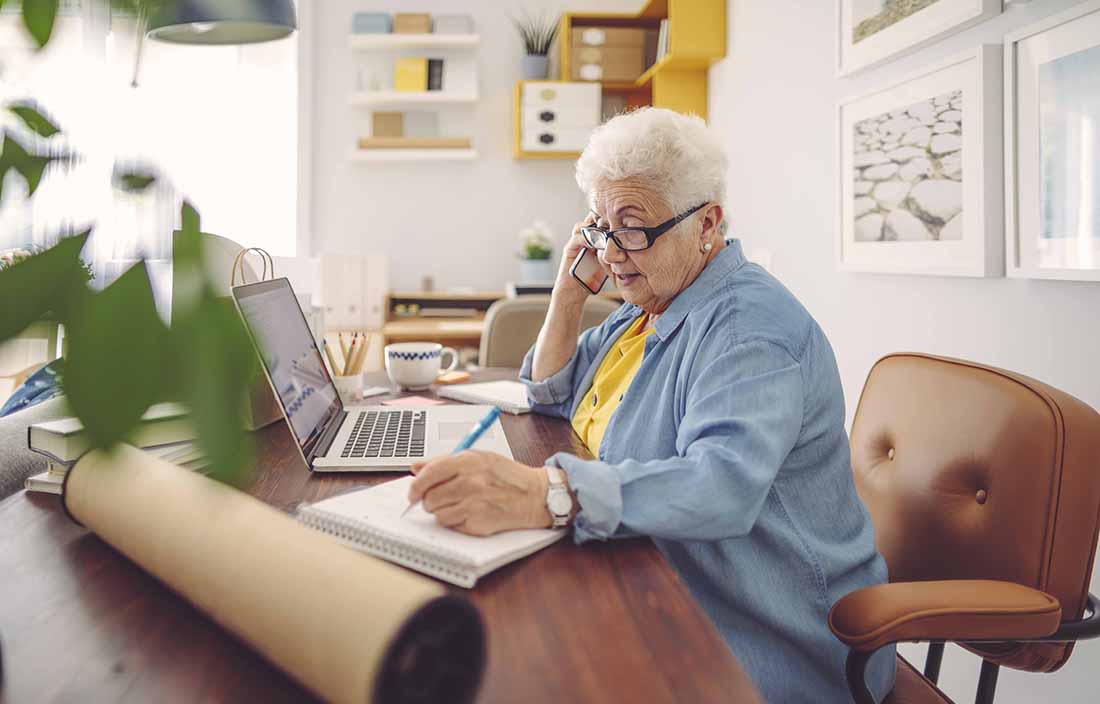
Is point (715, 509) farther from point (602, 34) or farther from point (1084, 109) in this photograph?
point (602, 34)

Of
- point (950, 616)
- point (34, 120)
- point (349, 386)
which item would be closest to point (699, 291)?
point (950, 616)

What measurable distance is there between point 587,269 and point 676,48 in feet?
6.76

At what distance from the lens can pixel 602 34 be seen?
4098mm

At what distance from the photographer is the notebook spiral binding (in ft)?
2.50

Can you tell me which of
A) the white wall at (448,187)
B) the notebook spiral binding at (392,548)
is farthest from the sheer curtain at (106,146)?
the white wall at (448,187)

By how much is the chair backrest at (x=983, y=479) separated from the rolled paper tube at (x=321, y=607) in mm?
839

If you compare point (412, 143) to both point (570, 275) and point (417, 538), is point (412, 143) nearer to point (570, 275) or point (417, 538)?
point (570, 275)

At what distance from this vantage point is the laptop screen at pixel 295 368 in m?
1.10

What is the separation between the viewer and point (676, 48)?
3.41 metres

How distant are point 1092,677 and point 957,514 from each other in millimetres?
634

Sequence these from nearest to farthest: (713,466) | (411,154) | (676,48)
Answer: (713,466)
(676,48)
(411,154)

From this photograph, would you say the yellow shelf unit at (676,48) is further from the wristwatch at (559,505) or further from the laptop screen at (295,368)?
the wristwatch at (559,505)

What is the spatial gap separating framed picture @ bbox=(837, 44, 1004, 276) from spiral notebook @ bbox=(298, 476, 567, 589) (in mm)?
1397

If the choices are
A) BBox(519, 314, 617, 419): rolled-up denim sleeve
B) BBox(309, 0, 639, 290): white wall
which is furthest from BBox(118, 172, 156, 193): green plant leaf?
BBox(309, 0, 639, 290): white wall
